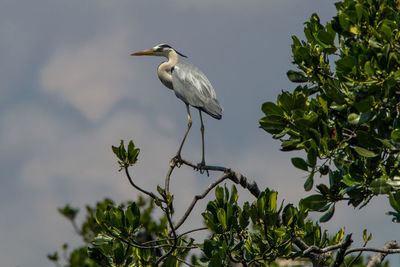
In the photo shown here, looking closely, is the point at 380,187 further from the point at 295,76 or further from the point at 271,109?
the point at 295,76

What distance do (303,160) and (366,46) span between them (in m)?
1.15

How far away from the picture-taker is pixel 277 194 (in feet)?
16.7

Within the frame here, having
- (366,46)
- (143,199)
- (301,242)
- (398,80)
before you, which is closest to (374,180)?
(398,80)

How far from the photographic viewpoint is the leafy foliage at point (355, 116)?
4.27m

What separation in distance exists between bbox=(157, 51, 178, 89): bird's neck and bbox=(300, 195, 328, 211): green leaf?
5037 mm

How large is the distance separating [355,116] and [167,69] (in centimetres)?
541

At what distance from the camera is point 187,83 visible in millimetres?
8516

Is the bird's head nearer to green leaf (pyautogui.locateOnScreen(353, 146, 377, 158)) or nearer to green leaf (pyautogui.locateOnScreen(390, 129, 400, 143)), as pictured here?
green leaf (pyautogui.locateOnScreen(353, 146, 377, 158))

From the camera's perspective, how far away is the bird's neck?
9.17 m

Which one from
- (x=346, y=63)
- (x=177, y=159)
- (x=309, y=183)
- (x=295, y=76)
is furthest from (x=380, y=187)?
(x=177, y=159)

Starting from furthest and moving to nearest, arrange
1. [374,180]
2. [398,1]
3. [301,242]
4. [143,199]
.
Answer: [143,199] < [301,242] < [398,1] < [374,180]

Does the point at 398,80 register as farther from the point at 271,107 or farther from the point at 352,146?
the point at 271,107

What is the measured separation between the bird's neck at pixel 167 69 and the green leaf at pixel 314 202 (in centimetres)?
504

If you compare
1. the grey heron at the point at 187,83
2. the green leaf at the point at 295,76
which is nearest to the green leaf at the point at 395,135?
the green leaf at the point at 295,76
